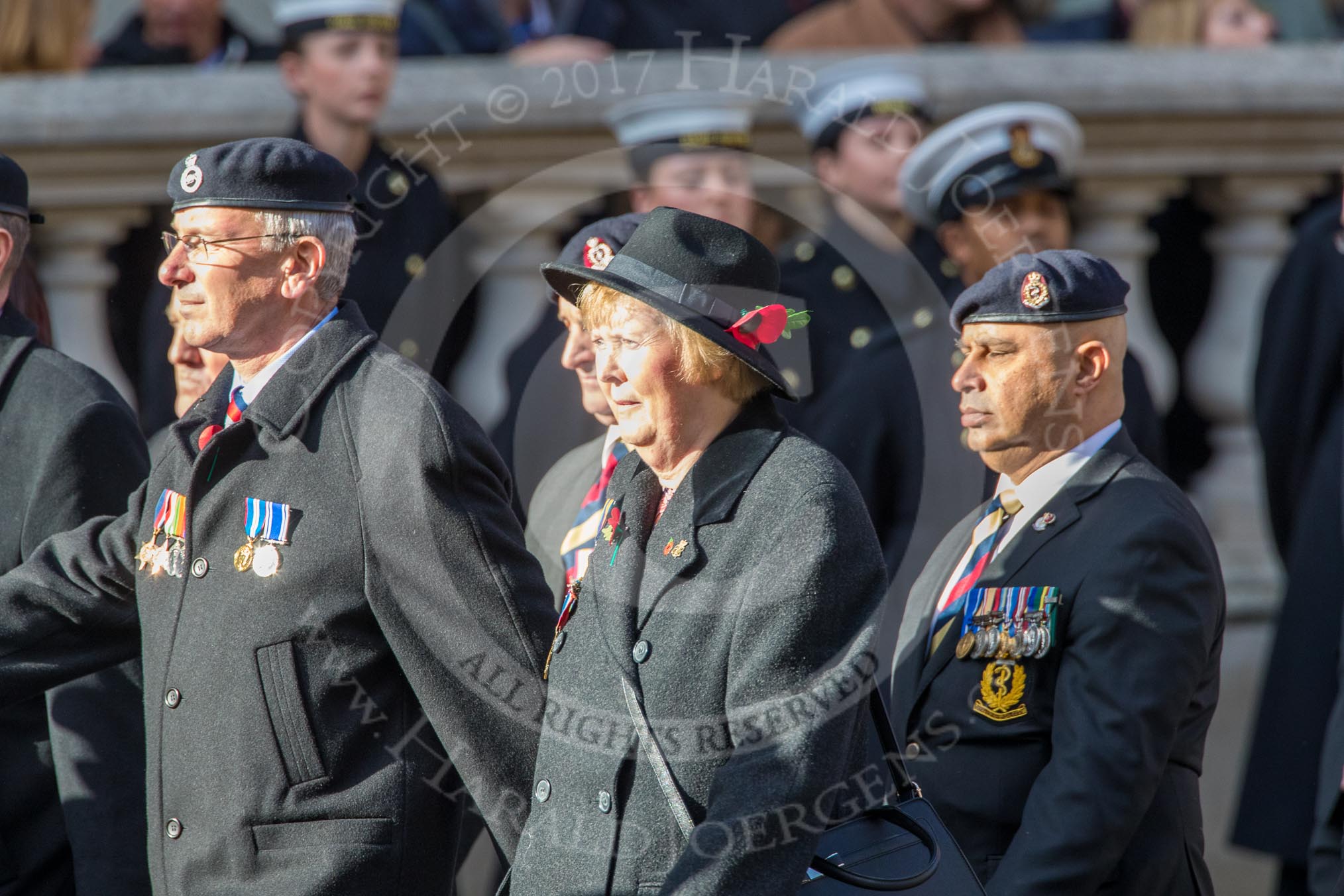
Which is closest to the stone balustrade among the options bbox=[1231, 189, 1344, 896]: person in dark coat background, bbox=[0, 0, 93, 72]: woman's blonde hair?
bbox=[1231, 189, 1344, 896]: person in dark coat background

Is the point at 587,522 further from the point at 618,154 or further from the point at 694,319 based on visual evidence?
the point at 618,154

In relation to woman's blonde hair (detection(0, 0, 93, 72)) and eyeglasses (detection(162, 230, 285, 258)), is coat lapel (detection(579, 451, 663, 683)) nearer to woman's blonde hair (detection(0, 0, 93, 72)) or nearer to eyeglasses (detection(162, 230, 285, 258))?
eyeglasses (detection(162, 230, 285, 258))

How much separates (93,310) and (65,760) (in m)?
2.11

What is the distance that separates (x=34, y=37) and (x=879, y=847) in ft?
13.8

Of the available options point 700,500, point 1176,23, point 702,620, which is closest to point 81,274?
point 700,500

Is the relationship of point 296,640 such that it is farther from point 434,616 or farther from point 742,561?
point 742,561

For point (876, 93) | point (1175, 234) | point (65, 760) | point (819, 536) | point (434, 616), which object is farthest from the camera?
point (1175, 234)

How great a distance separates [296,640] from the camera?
3016 millimetres

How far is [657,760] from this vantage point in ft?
8.72

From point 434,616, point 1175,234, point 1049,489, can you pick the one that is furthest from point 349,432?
point 1175,234

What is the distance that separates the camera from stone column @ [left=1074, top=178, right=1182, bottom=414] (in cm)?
532

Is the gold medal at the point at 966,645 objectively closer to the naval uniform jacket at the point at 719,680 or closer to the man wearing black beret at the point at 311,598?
the naval uniform jacket at the point at 719,680

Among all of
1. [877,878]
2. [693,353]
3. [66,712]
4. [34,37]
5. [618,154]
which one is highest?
[34,37]

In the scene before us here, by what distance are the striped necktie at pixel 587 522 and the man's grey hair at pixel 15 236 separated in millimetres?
1234
